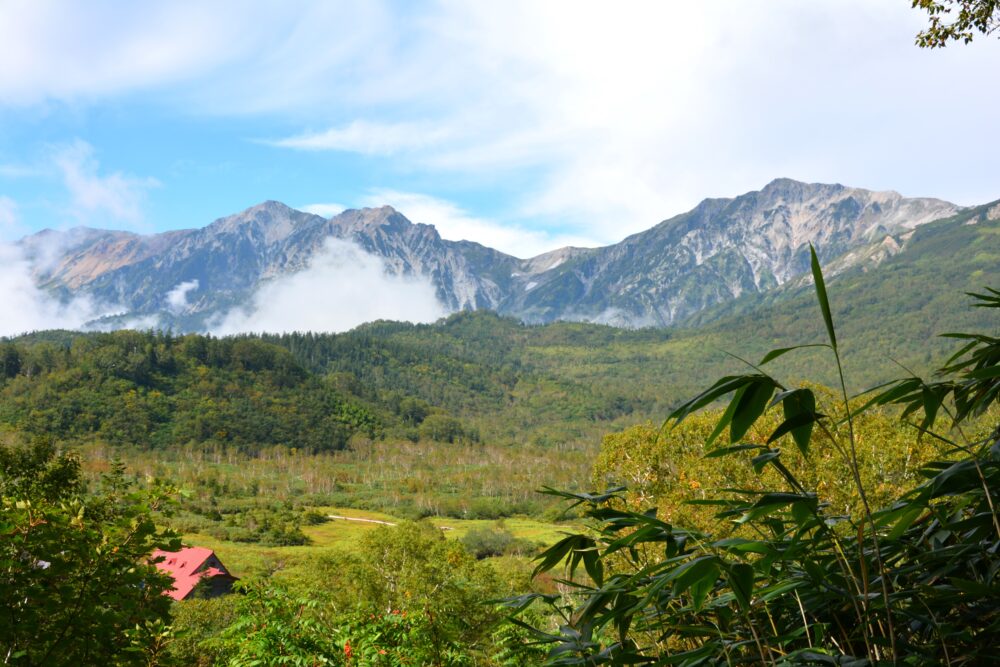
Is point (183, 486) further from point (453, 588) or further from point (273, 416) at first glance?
point (273, 416)

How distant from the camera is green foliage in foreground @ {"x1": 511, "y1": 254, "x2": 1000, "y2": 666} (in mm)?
1579

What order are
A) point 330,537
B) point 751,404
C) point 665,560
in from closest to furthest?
point 751,404, point 665,560, point 330,537

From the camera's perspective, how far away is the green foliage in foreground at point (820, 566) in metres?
1.58

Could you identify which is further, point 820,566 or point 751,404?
point 820,566

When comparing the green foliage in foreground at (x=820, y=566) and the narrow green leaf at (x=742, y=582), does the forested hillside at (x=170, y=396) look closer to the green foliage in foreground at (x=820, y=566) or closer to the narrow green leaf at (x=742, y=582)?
the green foliage in foreground at (x=820, y=566)

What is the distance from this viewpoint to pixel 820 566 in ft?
6.20

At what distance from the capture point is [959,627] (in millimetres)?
1836

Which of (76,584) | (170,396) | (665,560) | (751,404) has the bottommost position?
(76,584)

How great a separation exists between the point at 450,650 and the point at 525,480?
13206 cm

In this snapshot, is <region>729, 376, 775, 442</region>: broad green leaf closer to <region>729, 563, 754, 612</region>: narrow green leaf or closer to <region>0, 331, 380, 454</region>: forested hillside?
<region>729, 563, 754, 612</region>: narrow green leaf

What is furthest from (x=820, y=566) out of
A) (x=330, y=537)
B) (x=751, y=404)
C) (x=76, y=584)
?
(x=330, y=537)

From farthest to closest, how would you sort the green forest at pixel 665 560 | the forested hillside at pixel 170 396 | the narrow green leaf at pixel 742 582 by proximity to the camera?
the forested hillside at pixel 170 396, the green forest at pixel 665 560, the narrow green leaf at pixel 742 582

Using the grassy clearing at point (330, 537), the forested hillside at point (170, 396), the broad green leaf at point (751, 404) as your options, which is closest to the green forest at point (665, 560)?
the broad green leaf at point (751, 404)

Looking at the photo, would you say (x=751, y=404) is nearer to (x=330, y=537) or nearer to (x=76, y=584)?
(x=76, y=584)
